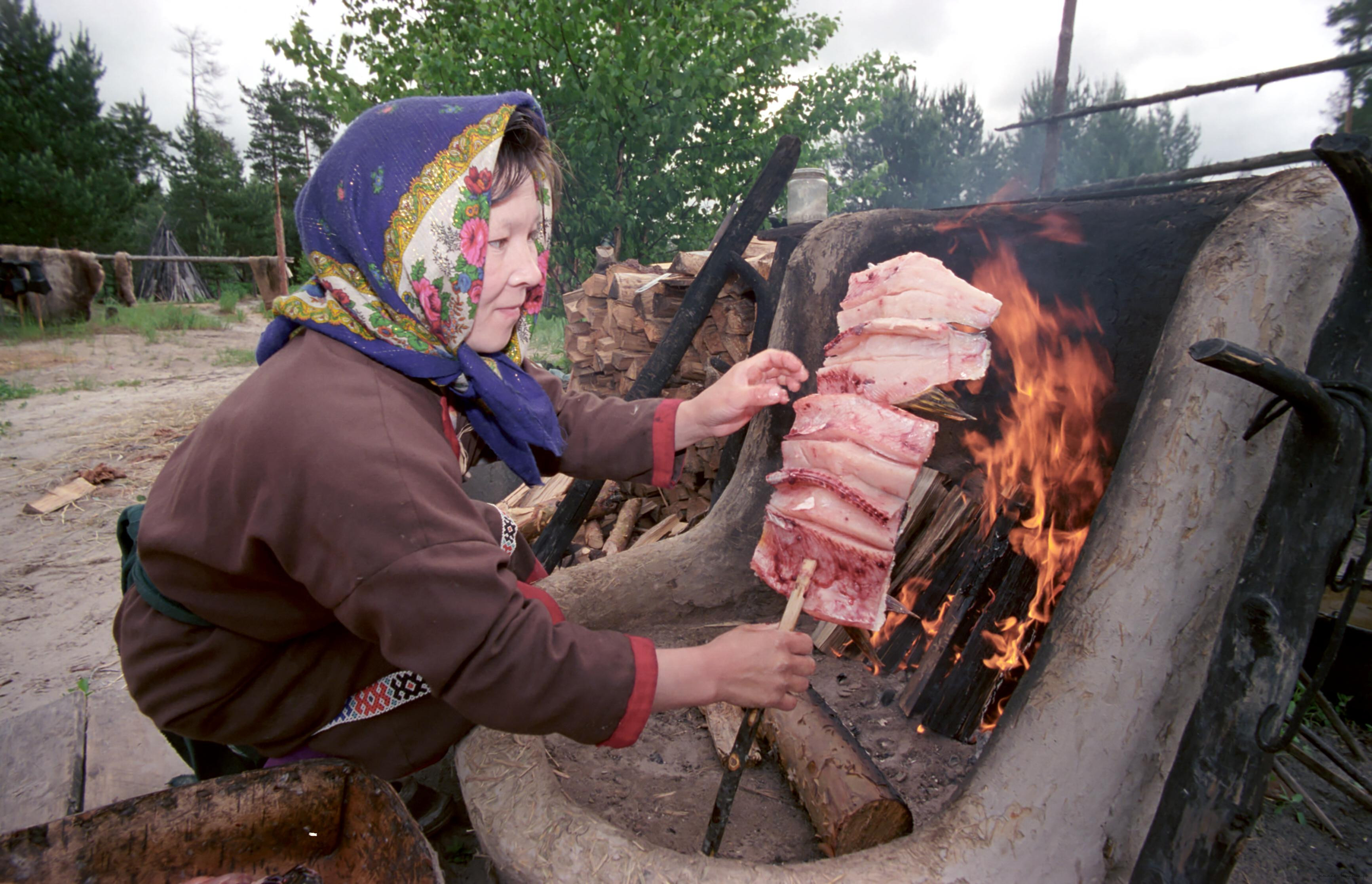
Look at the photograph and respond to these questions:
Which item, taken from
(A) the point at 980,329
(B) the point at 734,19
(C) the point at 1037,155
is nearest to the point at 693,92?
(B) the point at 734,19

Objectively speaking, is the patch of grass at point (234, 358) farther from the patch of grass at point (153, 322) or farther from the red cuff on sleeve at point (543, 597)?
the red cuff on sleeve at point (543, 597)

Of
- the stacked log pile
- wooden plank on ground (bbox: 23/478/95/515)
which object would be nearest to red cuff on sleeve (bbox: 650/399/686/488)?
the stacked log pile

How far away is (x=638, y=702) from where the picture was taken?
58.5 inches

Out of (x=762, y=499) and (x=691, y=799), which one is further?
(x=762, y=499)

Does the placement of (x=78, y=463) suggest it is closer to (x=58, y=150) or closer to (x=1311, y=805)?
(x=1311, y=805)

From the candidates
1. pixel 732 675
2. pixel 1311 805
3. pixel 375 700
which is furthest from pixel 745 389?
pixel 1311 805

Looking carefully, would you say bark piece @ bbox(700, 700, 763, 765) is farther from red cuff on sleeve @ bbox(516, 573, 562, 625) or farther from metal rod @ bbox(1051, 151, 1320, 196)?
metal rod @ bbox(1051, 151, 1320, 196)

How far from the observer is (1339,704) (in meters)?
2.64

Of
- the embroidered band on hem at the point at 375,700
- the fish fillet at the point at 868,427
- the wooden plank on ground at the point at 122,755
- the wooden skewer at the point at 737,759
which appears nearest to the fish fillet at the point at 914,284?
the fish fillet at the point at 868,427

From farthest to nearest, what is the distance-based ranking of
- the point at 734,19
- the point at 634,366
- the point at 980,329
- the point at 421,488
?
the point at 734,19 < the point at 634,366 < the point at 980,329 < the point at 421,488

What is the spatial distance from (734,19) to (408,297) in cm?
1101

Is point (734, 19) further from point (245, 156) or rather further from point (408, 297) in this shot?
point (245, 156)

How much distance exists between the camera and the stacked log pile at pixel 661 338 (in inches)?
165

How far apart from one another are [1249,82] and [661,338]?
3.86 m
